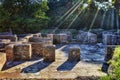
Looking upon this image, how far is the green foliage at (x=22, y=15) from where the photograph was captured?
2437 cm

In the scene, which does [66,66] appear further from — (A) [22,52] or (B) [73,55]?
(A) [22,52]

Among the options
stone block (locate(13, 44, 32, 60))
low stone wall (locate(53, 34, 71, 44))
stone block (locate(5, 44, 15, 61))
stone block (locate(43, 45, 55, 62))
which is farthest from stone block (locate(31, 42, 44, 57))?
low stone wall (locate(53, 34, 71, 44))

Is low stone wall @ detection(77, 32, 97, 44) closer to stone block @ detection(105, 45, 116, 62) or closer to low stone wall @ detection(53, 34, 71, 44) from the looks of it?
low stone wall @ detection(53, 34, 71, 44)

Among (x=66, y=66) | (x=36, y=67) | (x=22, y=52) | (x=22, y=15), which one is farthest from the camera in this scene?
(x=22, y=15)

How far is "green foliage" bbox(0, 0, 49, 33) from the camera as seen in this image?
24369 millimetres

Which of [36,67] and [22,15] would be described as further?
[22,15]

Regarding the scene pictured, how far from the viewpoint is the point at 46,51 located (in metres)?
11.7

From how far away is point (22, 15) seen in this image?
2555 centimetres

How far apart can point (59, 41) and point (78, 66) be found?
27.6ft

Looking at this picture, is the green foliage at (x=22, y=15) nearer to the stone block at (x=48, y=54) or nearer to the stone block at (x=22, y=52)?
the stone block at (x=22, y=52)

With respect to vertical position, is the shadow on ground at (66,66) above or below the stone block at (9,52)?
below

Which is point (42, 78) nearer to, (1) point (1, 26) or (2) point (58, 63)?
(2) point (58, 63)

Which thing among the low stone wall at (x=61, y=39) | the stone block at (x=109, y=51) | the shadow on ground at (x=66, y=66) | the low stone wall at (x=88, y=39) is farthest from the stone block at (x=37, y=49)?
the low stone wall at (x=88, y=39)

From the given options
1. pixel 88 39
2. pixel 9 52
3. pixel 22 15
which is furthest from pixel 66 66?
pixel 22 15
